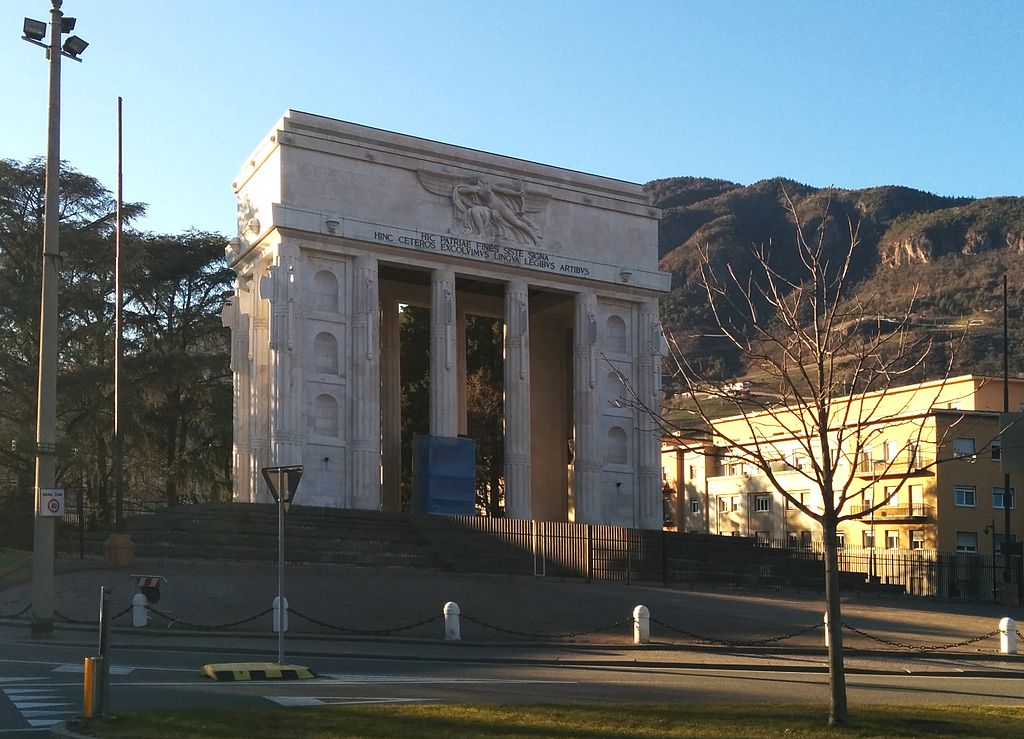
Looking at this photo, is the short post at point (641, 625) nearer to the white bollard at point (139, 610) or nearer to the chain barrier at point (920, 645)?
the chain barrier at point (920, 645)

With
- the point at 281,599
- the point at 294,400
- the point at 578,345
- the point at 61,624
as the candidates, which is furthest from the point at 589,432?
the point at 281,599

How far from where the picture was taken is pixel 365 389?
173ft

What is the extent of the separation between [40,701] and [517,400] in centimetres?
4038

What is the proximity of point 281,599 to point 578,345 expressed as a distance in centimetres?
3670

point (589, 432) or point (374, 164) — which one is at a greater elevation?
point (374, 164)

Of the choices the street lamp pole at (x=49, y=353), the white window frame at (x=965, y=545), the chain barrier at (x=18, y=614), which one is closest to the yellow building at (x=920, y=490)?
the white window frame at (x=965, y=545)

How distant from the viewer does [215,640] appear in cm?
2641

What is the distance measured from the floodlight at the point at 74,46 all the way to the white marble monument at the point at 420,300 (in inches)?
883

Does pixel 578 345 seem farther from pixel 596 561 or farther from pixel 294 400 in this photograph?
pixel 596 561

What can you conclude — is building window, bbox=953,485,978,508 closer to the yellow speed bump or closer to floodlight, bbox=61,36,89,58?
floodlight, bbox=61,36,89,58

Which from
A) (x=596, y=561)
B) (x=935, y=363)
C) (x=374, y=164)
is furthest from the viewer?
(x=935, y=363)

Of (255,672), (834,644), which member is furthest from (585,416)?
(834,644)

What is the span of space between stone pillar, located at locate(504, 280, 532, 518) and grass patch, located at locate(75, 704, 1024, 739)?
39.3m

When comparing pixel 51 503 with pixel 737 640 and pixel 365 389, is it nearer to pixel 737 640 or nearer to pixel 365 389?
pixel 737 640
